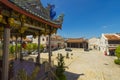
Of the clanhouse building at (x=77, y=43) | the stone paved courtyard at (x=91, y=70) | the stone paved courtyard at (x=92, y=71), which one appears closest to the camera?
the stone paved courtyard at (x=92, y=71)

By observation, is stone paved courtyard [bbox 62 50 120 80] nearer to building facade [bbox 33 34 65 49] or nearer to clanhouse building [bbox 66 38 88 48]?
building facade [bbox 33 34 65 49]

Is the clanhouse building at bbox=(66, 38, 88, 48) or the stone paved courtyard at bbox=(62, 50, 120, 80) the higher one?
the clanhouse building at bbox=(66, 38, 88, 48)

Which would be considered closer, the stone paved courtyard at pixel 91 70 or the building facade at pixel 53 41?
the stone paved courtyard at pixel 91 70

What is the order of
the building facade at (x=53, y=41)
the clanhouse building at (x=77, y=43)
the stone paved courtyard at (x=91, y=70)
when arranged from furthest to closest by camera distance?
the clanhouse building at (x=77, y=43) < the building facade at (x=53, y=41) < the stone paved courtyard at (x=91, y=70)

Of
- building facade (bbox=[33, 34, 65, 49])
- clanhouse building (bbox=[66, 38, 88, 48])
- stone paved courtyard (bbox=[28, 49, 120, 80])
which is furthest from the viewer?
clanhouse building (bbox=[66, 38, 88, 48])

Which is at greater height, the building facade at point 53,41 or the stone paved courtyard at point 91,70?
the building facade at point 53,41

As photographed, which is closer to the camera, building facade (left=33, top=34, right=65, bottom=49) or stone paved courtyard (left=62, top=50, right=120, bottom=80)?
stone paved courtyard (left=62, top=50, right=120, bottom=80)

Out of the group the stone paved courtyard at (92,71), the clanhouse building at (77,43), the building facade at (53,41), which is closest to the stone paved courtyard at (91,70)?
the stone paved courtyard at (92,71)

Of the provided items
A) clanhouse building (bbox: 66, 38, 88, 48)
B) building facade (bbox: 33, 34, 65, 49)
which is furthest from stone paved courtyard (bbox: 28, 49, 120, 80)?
clanhouse building (bbox: 66, 38, 88, 48)

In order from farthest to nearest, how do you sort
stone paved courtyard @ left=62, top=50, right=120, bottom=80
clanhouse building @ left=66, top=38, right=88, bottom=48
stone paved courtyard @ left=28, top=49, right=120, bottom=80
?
clanhouse building @ left=66, top=38, right=88, bottom=48 < stone paved courtyard @ left=28, top=49, right=120, bottom=80 < stone paved courtyard @ left=62, top=50, right=120, bottom=80

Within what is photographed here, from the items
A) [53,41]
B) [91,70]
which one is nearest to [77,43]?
[53,41]

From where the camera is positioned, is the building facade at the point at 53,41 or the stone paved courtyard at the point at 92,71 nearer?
the stone paved courtyard at the point at 92,71

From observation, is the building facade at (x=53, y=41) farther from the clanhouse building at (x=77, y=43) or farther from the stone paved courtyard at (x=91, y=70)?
the stone paved courtyard at (x=91, y=70)

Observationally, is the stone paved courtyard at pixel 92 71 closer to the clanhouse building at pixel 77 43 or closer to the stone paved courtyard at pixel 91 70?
the stone paved courtyard at pixel 91 70
